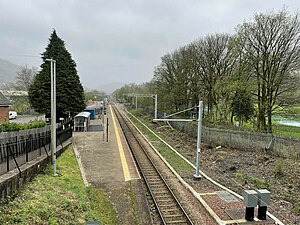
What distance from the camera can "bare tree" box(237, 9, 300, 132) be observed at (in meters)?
25.8

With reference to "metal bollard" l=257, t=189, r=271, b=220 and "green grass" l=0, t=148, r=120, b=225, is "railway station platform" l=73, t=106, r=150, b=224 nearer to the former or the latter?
"green grass" l=0, t=148, r=120, b=225

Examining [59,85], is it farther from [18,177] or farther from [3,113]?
[18,177]

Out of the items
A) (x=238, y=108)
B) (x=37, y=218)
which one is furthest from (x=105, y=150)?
(x=238, y=108)

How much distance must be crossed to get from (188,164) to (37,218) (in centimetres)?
1269

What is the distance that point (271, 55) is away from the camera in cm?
2706

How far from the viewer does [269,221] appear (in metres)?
10.7

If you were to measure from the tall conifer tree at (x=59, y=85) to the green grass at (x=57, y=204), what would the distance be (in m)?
A: 18.7

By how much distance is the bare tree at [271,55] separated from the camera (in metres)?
25.8

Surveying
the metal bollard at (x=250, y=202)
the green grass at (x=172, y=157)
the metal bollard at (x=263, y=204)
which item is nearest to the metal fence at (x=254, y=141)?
the green grass at (x=172, y=157)

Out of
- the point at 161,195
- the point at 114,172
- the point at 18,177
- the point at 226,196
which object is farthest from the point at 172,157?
the point at 18,177

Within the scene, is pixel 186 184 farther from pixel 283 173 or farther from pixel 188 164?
pixel 283 173

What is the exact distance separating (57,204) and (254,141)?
63.6 feet

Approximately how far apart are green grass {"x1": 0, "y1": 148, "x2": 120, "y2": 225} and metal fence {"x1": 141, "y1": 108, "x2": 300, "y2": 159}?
15165mm

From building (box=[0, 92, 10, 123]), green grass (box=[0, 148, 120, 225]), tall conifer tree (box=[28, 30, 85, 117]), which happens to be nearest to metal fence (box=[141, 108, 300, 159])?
green grass (box=[0, 148, 120, 225])
